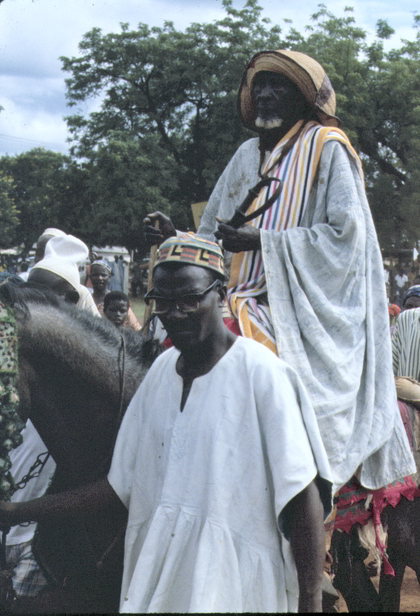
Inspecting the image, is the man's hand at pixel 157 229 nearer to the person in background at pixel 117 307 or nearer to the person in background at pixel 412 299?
the person in background at pixel 117 307

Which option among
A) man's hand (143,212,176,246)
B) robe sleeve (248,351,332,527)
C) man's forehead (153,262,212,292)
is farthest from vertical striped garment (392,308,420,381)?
man's forehead (153,262,212,292)

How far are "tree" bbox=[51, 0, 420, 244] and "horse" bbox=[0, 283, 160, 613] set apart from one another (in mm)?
20171

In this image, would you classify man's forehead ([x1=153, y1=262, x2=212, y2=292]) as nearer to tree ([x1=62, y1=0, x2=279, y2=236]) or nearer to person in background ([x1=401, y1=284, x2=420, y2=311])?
person in background ([x1=401, y1=284, x2=420, y2=311])

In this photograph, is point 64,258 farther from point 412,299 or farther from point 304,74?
point 412,299

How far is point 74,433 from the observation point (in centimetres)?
284

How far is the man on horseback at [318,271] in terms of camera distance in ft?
10.3

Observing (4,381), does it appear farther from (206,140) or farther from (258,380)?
(206,140)

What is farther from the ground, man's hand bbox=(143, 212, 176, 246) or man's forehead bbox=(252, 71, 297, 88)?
man's forehead bbox=(252, 71, 297, 88)

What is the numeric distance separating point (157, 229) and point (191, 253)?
1315 mm

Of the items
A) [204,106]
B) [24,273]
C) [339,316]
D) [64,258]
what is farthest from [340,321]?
[204,106]

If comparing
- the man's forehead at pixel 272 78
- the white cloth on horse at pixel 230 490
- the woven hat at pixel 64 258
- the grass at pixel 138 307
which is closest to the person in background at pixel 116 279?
the grass at pixel 138 307

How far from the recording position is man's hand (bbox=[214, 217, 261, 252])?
9.93 ft

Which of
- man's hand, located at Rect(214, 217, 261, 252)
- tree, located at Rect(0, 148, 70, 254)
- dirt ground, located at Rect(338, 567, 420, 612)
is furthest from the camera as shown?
tree, located at Rect(0, 148, 70, 254)

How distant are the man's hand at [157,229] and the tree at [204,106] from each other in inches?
759
